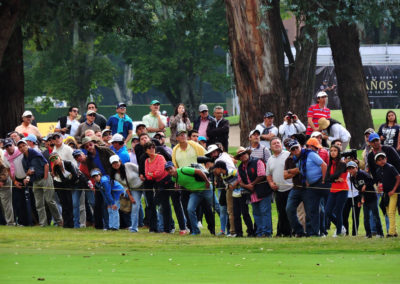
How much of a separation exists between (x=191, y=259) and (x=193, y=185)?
5072 mm

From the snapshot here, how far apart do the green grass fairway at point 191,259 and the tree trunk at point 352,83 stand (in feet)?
44.2

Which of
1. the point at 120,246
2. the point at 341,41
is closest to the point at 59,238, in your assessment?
the point at 120,246

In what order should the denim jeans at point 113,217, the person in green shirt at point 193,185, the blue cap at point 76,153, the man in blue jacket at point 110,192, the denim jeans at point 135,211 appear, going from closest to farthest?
the person in green shirt at point 193,185 → the denim jeans at point 135,211 → the man in blue jacket at point 110,192 → the denim jeans at point 113,217 → the blue cap at point 76,153

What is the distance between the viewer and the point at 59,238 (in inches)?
759

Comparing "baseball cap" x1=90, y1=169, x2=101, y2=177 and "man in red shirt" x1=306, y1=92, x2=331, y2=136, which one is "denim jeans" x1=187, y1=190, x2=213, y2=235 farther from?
"man in red shirt" x1=306, y1=92, x2=331, y2=136

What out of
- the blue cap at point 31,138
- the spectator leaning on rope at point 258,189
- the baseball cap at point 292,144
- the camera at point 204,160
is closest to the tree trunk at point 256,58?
the blue cap at point 31,138

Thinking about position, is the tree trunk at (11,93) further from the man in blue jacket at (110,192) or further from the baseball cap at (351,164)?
the baseball cap at (351,164)

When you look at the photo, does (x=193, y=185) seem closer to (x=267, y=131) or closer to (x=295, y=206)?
(x=295, y=206)

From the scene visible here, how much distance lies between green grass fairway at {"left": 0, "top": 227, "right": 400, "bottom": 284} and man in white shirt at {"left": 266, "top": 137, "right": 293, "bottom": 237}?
3.27 ft

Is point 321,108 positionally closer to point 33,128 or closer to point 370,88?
point 33,128

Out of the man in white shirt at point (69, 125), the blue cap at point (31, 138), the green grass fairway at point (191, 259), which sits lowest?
the green grass fairway at point (191, 259)

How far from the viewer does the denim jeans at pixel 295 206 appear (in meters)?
18.5

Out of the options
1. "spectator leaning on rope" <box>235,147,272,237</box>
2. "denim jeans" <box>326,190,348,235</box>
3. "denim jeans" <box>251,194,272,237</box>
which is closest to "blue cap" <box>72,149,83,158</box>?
"spectator leaning on rope" <box>235,147,272,237</box>

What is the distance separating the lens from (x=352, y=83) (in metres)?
31.9
